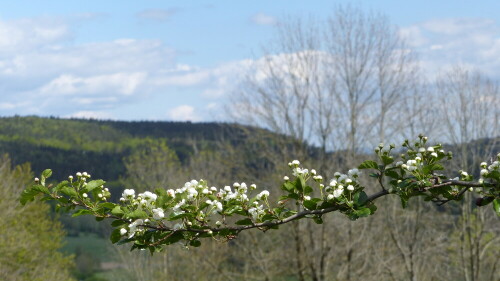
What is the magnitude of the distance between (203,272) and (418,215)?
10210 mm

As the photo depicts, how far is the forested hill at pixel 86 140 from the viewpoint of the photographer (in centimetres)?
6725

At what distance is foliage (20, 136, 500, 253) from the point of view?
3.31 metres

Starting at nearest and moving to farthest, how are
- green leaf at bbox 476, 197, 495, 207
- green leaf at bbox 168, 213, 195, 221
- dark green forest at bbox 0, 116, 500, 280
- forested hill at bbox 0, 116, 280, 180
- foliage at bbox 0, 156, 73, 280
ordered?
green leaf at bbox 168, 213, 195, 221
green leaf at bbox 476, 197, 495, 207
dark green forest at bbox 0, 116, 500, 280
foliage at bbox 0, 156, 73, 280
forested hill at bbox 0, 116, 280, 180

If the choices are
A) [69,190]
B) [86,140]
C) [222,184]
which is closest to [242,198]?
[69,190]

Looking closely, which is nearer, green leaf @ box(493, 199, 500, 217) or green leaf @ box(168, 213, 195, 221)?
green leaf @ box(493, 199, 500, 217)

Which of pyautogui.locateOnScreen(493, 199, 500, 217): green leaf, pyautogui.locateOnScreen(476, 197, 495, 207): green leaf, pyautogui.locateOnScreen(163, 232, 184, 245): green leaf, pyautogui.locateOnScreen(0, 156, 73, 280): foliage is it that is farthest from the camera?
pyautogui.locateOnScreen(0, 156, 73, 280): foliage

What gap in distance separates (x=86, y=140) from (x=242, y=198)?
80496 millimetres

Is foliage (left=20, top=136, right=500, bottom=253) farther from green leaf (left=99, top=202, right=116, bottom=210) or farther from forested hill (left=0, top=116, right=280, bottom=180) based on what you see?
forested hill (left=0, top=116, right=280, bottom=180)

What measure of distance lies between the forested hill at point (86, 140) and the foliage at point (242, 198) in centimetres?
5831

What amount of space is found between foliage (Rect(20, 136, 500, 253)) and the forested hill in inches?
2296

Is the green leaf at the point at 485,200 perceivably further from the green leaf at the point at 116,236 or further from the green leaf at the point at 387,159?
the green leaf at the point at 116,236

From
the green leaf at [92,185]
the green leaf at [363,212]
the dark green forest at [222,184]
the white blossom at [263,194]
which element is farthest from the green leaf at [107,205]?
the green leaf at [363,212]

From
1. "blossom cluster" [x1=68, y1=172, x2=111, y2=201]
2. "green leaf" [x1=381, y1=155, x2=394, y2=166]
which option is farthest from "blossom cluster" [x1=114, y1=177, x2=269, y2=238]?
"green leaf" [x1=381, y1=155, x2=394, y2=166]

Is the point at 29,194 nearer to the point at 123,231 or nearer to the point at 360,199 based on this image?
the point at 123,231
